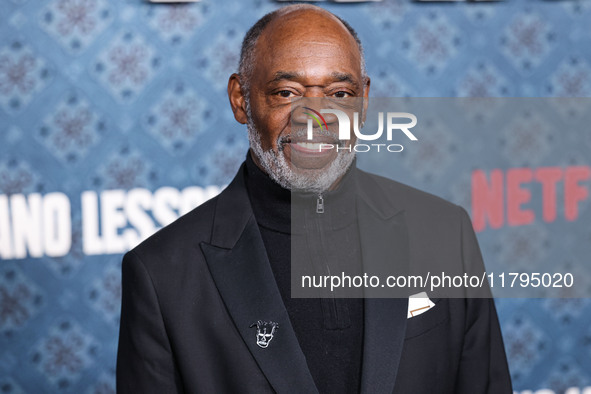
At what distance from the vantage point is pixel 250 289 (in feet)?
4.13

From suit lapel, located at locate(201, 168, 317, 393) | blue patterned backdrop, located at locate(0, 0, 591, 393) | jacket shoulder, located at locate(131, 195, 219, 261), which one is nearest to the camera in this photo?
suit lapel, located at locate(201, 168, 317, 393)

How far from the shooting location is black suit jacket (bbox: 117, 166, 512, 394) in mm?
1230

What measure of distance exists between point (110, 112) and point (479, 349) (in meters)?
1.69

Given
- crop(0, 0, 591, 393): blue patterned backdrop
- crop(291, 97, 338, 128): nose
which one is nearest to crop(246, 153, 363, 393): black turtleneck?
crop(291, 97, 338, 128): nose

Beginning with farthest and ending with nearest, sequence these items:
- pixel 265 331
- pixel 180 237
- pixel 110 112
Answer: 1. pixel 110 112
2. pixel 180 237
3. pixel 265 331

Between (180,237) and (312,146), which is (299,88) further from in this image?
(180,237)

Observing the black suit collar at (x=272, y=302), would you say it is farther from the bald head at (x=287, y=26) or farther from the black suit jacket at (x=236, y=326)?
the bald head at (x=287, y=26)

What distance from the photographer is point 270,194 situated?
1.35 metres

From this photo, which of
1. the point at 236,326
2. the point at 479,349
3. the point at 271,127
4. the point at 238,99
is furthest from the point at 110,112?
the point at 479,349

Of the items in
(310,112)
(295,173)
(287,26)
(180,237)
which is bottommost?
(180,237)

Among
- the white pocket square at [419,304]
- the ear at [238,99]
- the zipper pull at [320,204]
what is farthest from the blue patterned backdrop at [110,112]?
the white pocket square at [419,304]

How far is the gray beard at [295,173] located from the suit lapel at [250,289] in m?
0.09

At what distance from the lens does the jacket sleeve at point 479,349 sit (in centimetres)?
139

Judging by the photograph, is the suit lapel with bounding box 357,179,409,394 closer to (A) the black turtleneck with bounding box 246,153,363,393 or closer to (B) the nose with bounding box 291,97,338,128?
(A) the black turtleneck with bounding box 246,153,363,393
